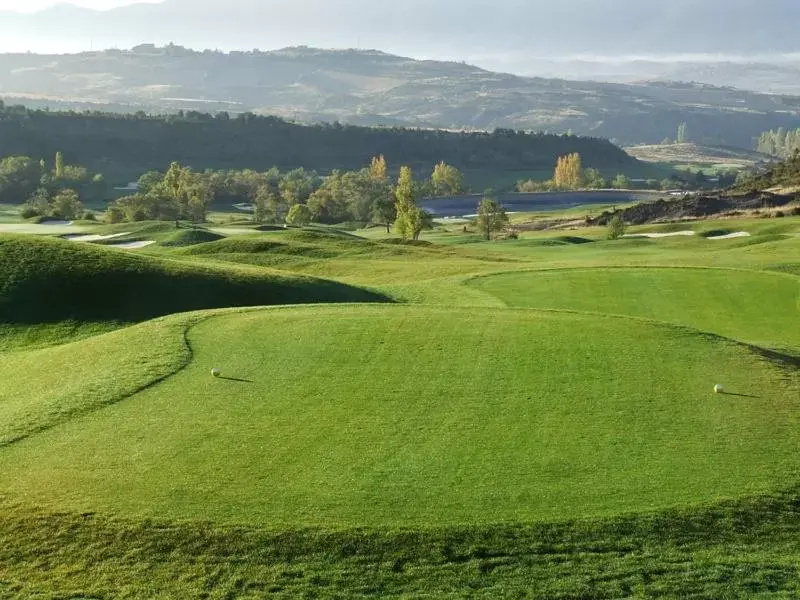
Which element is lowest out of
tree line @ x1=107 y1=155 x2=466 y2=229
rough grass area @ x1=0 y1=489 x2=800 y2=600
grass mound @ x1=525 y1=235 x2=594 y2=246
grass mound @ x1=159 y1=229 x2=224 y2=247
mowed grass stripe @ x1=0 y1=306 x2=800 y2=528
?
tree line @ x1=107 y1=155 x2=466 y2=229

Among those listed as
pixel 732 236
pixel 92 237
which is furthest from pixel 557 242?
pixel 92 237

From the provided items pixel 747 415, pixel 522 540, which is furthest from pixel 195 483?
pixel 747 415

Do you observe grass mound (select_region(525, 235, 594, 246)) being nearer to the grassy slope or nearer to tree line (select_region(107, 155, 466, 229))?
tree line (select_region(107, 155, 466, 229))

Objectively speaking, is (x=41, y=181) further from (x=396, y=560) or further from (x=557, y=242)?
(x=396, y=560)

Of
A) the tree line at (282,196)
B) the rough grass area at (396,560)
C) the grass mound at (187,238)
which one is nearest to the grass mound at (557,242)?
the tree line at (282,196)

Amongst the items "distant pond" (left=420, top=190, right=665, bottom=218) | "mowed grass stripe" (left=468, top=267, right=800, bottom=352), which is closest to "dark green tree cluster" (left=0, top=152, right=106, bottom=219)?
"distant pond" (left=420, top=190, right=665, bottom=218)

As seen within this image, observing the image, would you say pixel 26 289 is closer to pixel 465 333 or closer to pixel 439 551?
pixel 465 333
